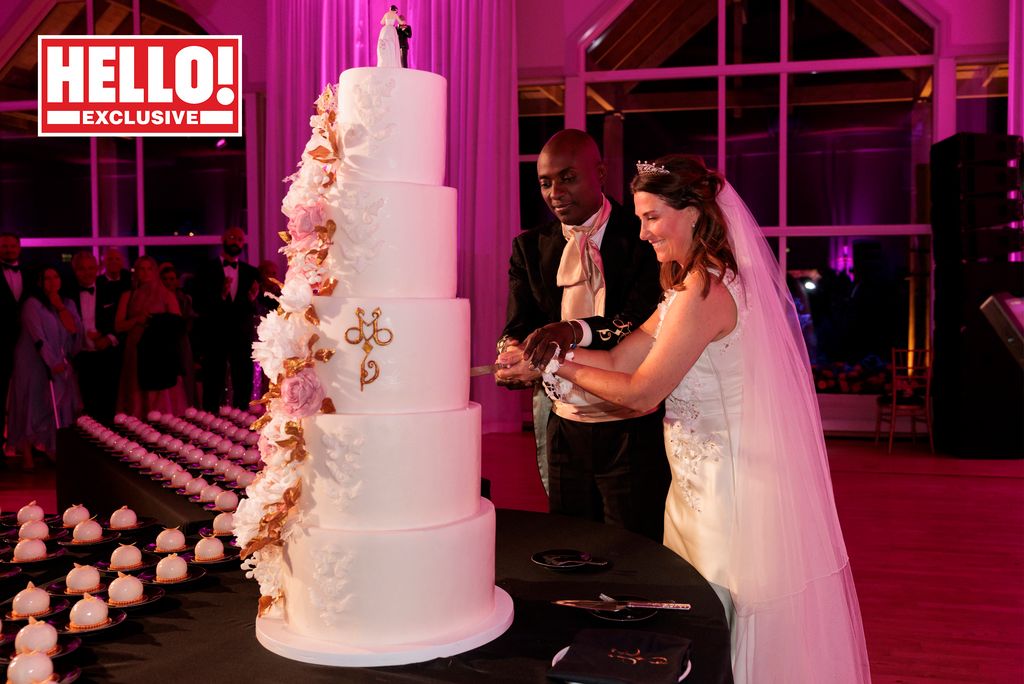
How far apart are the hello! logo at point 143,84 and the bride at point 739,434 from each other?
291 inches

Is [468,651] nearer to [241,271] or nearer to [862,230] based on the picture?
[241,271]

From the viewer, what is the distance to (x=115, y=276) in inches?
308

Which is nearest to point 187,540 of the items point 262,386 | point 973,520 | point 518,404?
point 973,520

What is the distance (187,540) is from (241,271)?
18.3ft

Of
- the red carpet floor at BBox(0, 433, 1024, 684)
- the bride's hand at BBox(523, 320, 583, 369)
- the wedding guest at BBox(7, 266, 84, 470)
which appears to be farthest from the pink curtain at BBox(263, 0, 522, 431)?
the bride's hand at BBox(523, 320, 583, 369)

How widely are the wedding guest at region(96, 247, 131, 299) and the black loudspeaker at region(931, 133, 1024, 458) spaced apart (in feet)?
Result: 20.5

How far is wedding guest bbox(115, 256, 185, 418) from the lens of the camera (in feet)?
21.9

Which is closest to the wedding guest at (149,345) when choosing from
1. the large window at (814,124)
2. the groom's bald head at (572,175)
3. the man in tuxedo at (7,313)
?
the man in tuxedo at (7,313)

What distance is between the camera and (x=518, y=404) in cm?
877

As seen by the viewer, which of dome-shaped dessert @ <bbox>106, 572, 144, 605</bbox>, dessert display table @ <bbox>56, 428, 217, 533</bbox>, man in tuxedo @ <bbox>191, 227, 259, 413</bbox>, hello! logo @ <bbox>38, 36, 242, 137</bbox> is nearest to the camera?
dome-shaped dessert @ <bbox>106, 572, 144, 605</bbox>

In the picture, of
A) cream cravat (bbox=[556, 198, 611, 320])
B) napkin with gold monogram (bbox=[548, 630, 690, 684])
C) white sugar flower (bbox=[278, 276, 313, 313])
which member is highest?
cream cravat (bbox=[556, 198, 611, 320])

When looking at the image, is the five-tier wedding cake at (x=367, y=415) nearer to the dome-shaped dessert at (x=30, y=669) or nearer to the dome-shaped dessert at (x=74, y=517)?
the dome-shaped dessert at (x=30, y=669)

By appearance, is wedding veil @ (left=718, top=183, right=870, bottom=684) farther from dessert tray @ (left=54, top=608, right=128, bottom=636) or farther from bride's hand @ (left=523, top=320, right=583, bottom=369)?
dessert tray @ (left=54, top=608, right=128, bottom=636)

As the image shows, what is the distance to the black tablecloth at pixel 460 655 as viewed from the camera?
1.48 metres
